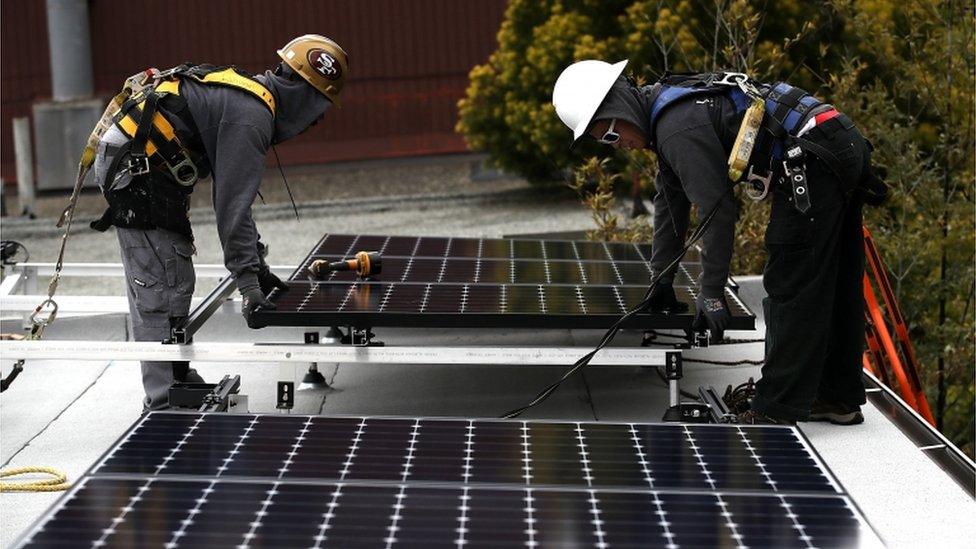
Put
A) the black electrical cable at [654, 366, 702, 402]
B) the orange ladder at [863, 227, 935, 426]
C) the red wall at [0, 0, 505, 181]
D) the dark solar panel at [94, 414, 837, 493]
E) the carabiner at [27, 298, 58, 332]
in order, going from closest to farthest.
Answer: the dark solar panel at [94, 414, 837, 493] < the carabiner at [27, 298, 58, 332] < the black electrical cable at [654, 366, 702, 402] < the orange ladder at [863, 227, 935, 426] < the red wall at [0, 0, 505, 181]

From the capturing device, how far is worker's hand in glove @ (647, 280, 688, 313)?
22.6 ft

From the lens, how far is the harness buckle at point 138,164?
6809 millimetres

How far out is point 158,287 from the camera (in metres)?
7.11

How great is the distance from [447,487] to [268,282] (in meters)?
3.12

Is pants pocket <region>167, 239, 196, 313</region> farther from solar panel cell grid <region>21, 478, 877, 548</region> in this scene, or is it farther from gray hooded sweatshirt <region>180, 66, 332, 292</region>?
solar panel cell grid <region>21, 478, 877, 548</region>

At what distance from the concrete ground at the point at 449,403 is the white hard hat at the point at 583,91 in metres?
1.83

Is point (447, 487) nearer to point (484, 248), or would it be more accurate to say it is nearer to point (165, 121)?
point (165, 121)

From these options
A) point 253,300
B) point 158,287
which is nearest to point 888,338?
point 253,300

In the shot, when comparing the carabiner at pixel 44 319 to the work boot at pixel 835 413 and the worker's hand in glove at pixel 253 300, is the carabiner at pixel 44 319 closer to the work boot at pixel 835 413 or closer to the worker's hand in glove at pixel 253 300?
the worker's hand in glove at pixel 253 300

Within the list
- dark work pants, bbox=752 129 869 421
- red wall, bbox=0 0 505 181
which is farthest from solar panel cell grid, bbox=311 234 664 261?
red wall, bbox=0 0 505 181

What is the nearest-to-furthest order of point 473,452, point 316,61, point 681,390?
point 473,452 < point 316,61 < point 681,390

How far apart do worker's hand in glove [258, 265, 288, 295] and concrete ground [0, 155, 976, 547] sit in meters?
0.77

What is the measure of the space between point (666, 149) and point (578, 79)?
0.58 m

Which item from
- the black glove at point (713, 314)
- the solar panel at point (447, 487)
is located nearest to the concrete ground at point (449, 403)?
the black glove at point (713, 314)
